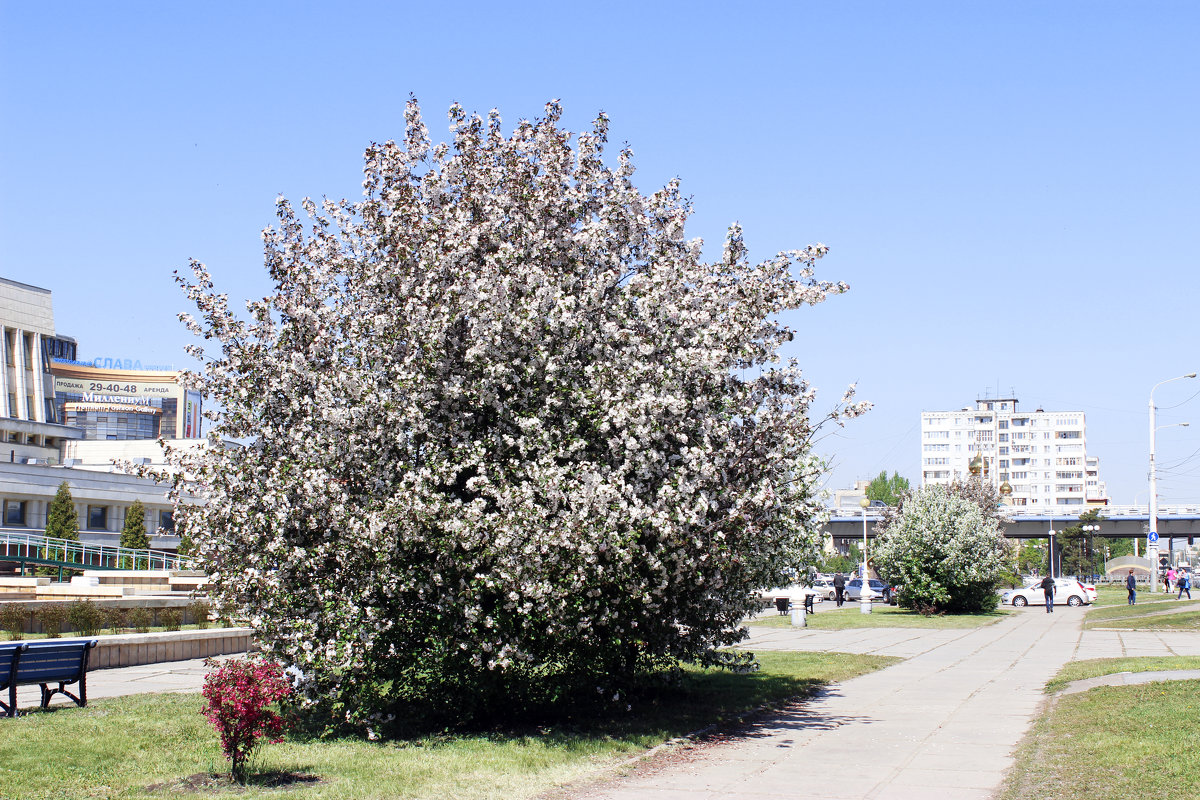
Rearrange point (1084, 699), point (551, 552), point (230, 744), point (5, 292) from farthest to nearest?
point (5, 292), point (1084, 699), point (551, 552), point (230, 744)

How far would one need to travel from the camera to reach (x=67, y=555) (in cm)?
3531

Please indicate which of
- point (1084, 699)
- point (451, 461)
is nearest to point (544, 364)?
point (451, 461)

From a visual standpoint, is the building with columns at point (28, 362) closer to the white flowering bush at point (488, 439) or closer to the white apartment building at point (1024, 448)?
the white flowering bush at point (488, 439)

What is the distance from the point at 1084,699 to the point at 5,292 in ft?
298

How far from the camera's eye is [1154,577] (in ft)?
188

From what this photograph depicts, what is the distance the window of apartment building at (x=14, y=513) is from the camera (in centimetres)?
6056

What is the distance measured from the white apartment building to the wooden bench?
179358mm

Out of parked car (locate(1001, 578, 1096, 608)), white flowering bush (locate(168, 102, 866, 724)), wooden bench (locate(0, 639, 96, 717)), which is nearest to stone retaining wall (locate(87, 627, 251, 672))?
wooden bench (locate(0, 639, 96, 717))

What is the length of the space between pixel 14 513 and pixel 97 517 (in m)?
5.21

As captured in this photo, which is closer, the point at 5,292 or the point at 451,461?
the point at 451,461

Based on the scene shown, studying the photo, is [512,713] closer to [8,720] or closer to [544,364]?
[544,364]

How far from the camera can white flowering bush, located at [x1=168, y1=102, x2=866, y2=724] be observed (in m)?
10.5

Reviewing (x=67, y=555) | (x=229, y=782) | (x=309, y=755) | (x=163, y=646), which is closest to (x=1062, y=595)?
(x=67, y=555)

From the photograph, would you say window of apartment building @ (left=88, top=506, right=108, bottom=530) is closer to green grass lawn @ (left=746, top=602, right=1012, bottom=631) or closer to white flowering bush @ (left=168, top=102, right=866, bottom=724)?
green grass lawn @ (left=746, top=602, right=1012, bottom=631)
